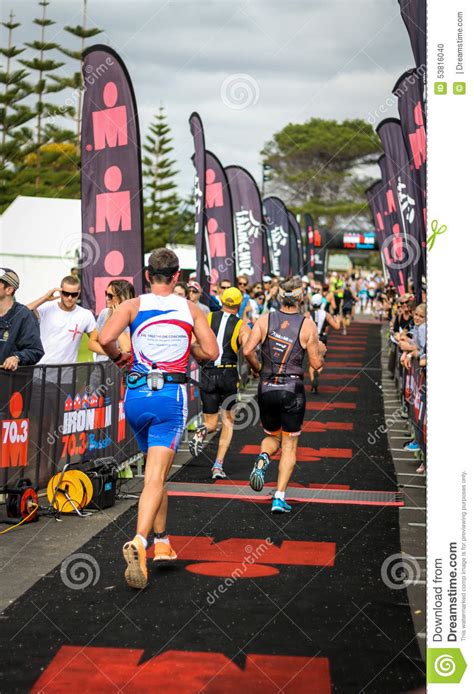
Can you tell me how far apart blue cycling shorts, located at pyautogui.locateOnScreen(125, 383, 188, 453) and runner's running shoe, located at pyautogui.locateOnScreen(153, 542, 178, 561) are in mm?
796

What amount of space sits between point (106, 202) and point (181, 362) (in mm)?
6408

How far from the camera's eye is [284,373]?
8.98 metres

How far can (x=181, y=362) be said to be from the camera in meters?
6.61

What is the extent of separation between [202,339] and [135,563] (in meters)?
1.54

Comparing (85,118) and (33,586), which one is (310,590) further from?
(85,118)

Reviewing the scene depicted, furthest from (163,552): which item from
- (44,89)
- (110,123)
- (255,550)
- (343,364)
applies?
(44,89)

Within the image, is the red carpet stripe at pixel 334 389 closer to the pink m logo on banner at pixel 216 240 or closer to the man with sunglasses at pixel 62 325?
the pink m logo on banner at pixel 216 240

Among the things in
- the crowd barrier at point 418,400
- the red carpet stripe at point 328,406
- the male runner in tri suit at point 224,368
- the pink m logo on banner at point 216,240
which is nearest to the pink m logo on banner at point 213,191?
the pink m logo on banner at point 216,240

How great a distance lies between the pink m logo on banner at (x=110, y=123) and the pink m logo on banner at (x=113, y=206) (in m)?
0.38

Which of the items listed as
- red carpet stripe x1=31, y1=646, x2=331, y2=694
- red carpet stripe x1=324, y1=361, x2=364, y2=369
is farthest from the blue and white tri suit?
red carpet stripe x1=324, y1=361, x2=364, y2=369

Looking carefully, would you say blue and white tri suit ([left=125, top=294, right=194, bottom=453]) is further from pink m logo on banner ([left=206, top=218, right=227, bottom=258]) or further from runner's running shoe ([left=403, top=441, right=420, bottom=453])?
pink m logo on banner ([left=206, top=218, right=227, bottom=258])

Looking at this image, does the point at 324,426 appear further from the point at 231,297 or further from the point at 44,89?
the point at 44,89

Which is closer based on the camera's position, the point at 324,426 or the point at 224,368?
the point at 224,368

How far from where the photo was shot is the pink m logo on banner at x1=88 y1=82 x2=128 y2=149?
41.7 ft
